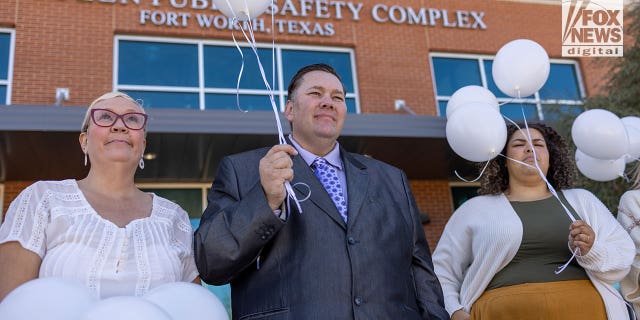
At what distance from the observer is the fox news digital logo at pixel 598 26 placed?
28.9 feet

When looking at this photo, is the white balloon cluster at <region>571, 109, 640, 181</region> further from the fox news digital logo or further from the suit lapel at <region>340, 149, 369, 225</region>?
the fox news digital logo

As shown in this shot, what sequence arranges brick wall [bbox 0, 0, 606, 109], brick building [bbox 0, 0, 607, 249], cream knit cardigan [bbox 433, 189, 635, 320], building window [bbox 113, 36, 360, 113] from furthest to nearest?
building window [bbox 113, 36, 360, 113]
brick wall [bbox 0, 0, 606, 109]
brick building [bbox 0, 0, 607, 249]
cream knit cardigan [bbox 433, 189, 635, 320]

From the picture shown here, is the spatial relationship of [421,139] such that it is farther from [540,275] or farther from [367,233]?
[367,233]

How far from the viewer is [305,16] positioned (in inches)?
403

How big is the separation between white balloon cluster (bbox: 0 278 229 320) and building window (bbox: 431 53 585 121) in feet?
28.6

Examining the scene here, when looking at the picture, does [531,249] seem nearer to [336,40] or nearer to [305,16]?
[336,40]

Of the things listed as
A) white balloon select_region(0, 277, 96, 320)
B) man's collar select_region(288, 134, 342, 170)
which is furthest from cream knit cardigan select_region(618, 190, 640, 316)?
white balloon select_region(0, 277, 96, 320)

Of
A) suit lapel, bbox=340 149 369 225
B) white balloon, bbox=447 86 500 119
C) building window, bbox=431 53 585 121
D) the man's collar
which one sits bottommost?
suit lapel, bbox=340 149 369 225

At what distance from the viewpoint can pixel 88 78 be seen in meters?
8.84

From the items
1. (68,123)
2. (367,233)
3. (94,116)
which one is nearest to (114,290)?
(94,116)

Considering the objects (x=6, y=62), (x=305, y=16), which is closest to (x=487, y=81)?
(x=305, y=16)

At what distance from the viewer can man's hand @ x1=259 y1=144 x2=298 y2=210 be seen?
233cm

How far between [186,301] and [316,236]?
2.07 ft

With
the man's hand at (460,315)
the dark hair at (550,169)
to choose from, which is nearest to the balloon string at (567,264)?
the man's hand at (460,315)
